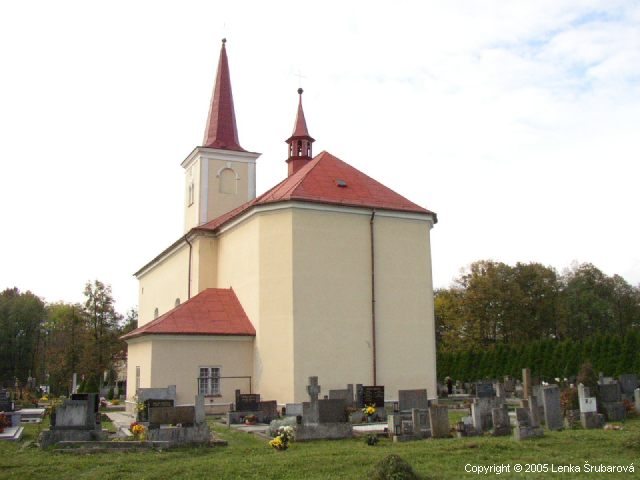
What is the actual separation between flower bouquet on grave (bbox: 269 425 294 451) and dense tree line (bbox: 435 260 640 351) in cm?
3871

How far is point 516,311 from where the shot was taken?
51312mm

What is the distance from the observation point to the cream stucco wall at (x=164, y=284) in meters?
31.0

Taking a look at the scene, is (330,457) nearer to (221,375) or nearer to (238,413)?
(238,413)

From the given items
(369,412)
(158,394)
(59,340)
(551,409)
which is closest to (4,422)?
(158,394)

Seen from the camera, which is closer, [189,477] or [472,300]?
[189,477]

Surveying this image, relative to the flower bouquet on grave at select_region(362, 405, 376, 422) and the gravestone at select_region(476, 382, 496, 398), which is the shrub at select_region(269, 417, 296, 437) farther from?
the gravestone at select_region(476, 382, 496, 398)

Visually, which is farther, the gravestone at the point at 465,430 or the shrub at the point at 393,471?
the gravestone at the point at 465,430

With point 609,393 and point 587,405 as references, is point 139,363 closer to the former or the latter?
point 587,405

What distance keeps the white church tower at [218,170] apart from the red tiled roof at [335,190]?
5.97 meters

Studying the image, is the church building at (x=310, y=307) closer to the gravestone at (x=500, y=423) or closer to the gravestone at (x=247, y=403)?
the gravestone at (x=247, y=403)

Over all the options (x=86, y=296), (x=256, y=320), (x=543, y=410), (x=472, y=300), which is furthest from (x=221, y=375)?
(x=472, y=300)

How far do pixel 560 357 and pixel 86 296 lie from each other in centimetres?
2860

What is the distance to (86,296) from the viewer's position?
131 feet

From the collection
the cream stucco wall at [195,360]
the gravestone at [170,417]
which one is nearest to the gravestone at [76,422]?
the gravestone at [170,417]
